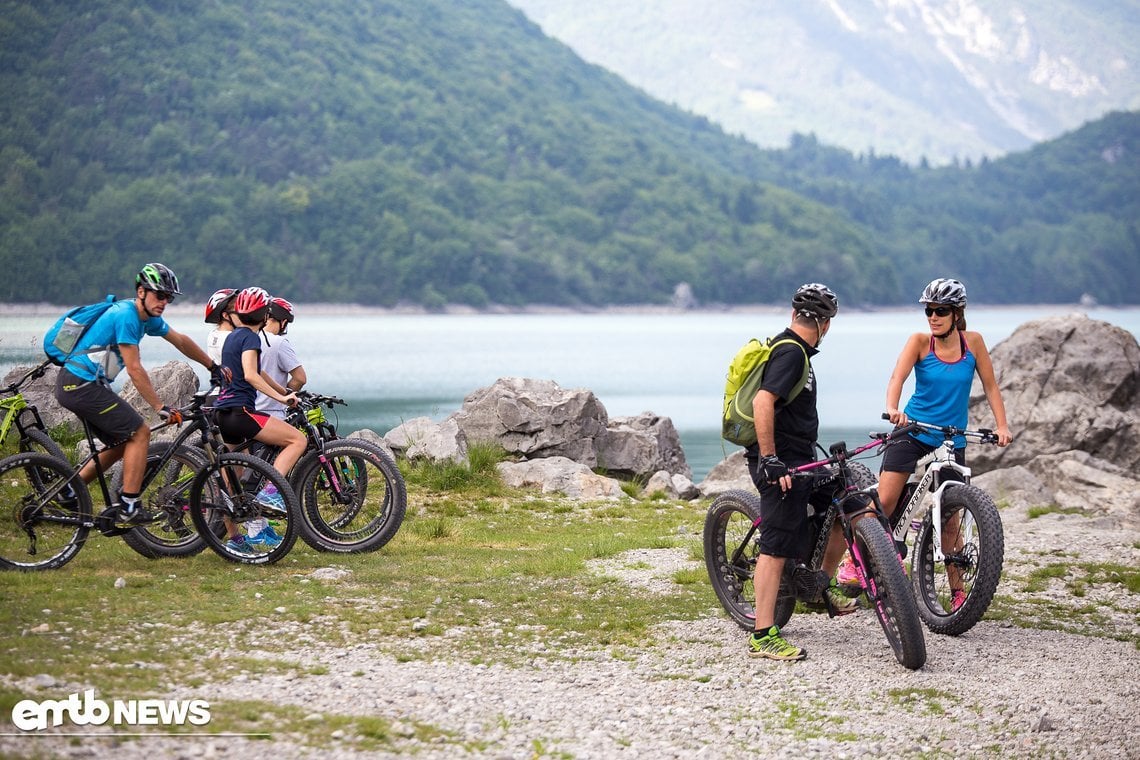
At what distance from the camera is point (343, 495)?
33.5 feet

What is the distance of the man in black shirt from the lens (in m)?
7.37

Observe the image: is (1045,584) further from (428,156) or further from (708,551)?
(428,156)

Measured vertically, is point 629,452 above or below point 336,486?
below

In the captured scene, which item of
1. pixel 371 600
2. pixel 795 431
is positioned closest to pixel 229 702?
pixel 371 600

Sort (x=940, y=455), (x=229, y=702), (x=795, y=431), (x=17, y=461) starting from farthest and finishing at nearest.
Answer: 1. (x=17, y=461)
2. (x=940, y=455)
3. (x=795, y=431)
4. (x=229, y=702)

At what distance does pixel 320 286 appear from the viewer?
5846 inches

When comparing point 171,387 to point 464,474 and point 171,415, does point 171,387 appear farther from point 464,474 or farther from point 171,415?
point 171,415

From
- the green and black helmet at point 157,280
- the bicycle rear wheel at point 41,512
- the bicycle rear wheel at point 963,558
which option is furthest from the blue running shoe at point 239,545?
the bicycle rear wheel at point 963,558

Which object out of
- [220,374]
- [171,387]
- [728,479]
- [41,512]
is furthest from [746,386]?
[728,479]

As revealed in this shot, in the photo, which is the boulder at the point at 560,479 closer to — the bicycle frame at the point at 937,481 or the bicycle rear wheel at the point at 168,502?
the bicycle rear wheel at the point at 168,502

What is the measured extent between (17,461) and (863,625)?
595cm

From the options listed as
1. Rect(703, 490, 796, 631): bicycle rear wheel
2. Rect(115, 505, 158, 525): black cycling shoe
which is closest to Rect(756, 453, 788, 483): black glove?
Rect(703, 490, 796, 631): bicycle rear wheel

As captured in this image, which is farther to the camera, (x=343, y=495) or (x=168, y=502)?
(x=343, y=495)

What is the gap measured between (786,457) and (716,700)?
1.62 metres
